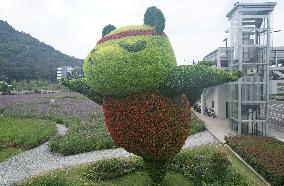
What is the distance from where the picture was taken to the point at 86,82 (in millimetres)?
9430

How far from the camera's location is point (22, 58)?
64.9 m

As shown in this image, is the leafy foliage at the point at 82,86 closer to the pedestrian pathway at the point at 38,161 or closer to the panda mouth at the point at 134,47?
the panda mouth at the point at 134,47

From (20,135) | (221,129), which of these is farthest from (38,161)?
(221,129)

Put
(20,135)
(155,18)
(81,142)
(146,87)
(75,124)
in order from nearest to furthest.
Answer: (146,87) → (155,18) → (81,142) → (20,135) → (75,124)

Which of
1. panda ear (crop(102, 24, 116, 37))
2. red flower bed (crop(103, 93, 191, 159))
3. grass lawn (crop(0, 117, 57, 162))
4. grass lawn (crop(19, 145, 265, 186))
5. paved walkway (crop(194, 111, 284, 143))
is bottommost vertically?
paved walkway (crop(194, 111, 284, 143))

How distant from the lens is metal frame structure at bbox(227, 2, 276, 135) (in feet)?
59.7

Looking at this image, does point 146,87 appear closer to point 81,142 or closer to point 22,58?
point 81,142

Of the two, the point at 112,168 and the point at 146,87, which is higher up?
the point at 146,87

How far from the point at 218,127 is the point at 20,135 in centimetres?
1107

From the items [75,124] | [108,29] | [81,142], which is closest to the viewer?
[108,29]

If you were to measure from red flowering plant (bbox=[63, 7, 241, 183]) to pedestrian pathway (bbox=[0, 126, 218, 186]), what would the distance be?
5.09 m

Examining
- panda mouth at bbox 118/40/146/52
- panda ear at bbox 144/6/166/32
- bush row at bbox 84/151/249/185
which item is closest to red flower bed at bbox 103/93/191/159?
panda mouth at bbox 118/40/146/52

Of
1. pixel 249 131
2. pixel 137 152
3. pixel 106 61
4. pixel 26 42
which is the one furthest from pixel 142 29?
pixel 26 42

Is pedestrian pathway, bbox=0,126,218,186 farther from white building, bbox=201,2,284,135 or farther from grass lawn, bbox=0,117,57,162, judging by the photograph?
white building, bbox=201,2,284,135
